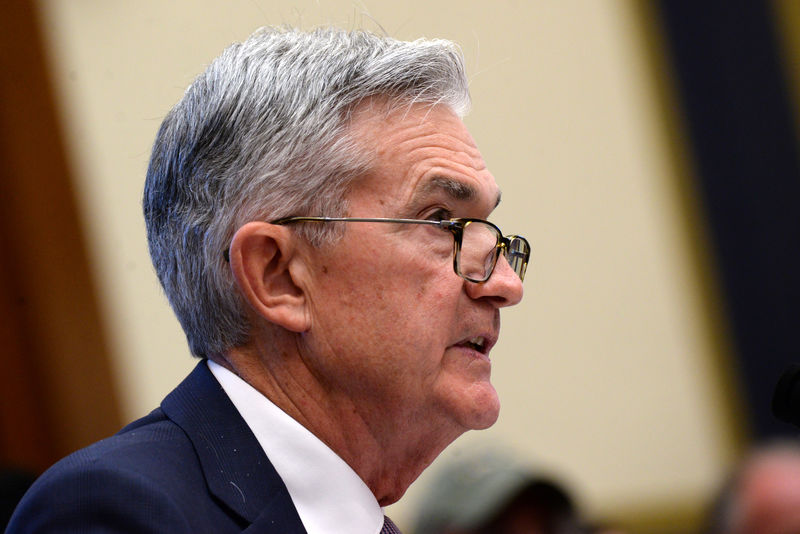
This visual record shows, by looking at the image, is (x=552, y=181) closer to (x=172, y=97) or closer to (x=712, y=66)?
(x=712, y=66)

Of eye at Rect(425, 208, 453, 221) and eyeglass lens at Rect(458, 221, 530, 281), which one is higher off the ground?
eye at Rect(425, 208, 453, 221)

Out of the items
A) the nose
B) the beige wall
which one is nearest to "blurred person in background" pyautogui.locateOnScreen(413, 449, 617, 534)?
the beige wall

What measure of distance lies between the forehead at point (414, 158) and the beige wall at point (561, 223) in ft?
5.71

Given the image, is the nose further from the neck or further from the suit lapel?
the suit lapel

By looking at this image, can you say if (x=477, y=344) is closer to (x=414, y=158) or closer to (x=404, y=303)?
(x=404, y=303)

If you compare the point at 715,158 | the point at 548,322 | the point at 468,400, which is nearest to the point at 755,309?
the point at 715,158

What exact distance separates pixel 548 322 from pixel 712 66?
4.56 ft

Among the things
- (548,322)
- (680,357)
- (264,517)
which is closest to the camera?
(264,517)

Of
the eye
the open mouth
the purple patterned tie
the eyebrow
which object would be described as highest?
the eyebrow

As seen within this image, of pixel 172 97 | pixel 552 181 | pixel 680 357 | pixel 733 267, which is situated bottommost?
pixel 680 357

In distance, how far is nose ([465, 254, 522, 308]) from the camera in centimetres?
162

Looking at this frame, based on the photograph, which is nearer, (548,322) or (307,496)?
(307,496)

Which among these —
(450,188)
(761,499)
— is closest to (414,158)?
(450,188)

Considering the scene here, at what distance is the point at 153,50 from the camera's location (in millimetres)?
3277
